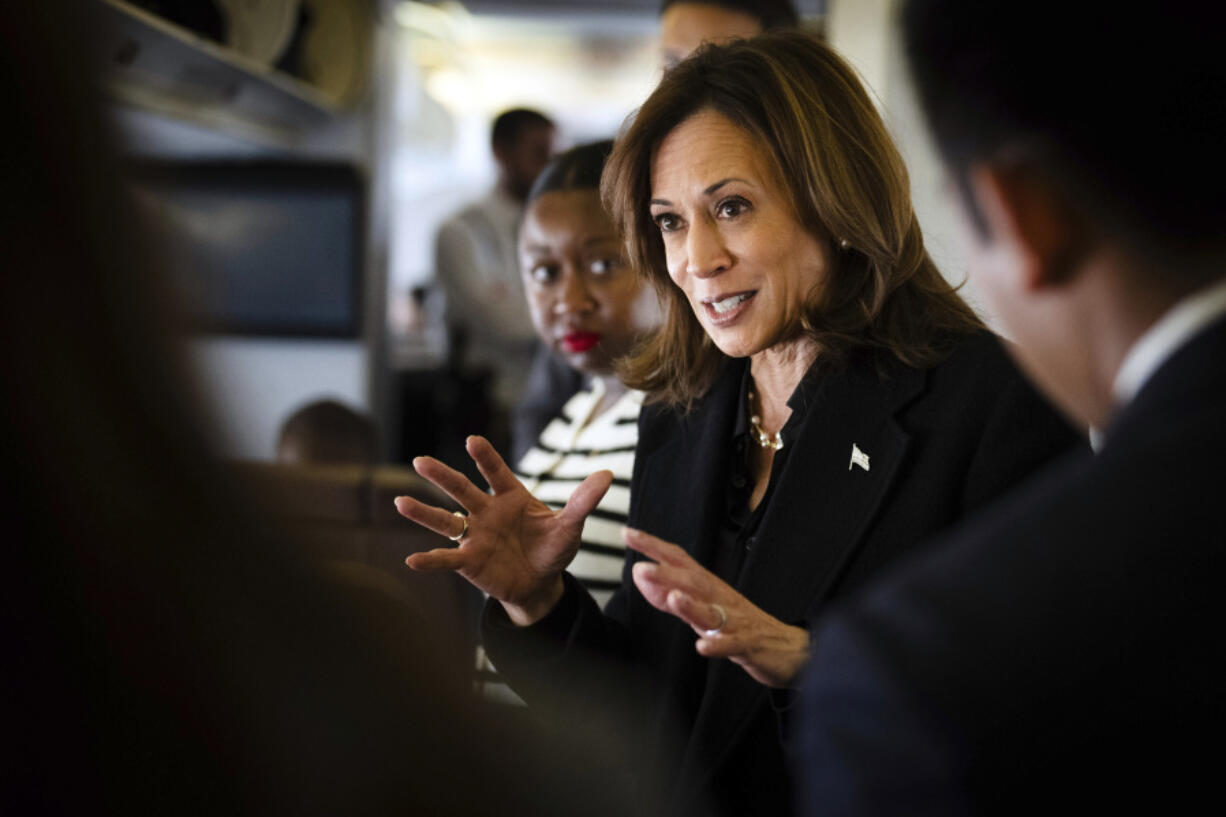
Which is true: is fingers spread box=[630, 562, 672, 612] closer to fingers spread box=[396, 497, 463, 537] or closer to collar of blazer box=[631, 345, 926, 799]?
collar of blazer box=[631, 345, 926, 799]

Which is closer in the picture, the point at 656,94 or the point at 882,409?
the point at 882,409

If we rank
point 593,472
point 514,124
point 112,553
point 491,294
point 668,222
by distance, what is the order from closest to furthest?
point 112,553 < point 668,222 < point 593,472 < point 514,124 < point 491,294

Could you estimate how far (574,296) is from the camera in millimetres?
2088

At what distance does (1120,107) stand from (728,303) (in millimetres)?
913

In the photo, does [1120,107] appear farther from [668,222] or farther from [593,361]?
[593,361]

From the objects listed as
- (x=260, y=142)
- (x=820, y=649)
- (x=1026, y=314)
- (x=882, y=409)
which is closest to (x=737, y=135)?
(x=882, y=409)

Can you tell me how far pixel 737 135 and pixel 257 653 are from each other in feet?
3.63

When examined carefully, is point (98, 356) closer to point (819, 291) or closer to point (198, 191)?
point (819, 291)

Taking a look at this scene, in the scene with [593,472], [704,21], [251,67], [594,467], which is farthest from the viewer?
[251,67]

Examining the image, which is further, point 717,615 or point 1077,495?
point 717,615

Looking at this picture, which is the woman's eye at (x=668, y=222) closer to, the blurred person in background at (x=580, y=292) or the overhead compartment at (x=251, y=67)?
the blurred person in background at (x=580, y=292)

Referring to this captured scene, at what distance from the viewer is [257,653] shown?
0.55m

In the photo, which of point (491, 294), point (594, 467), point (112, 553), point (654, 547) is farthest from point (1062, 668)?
point (491, 294)

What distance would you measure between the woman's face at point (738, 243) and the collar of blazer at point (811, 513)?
0.41 feet
